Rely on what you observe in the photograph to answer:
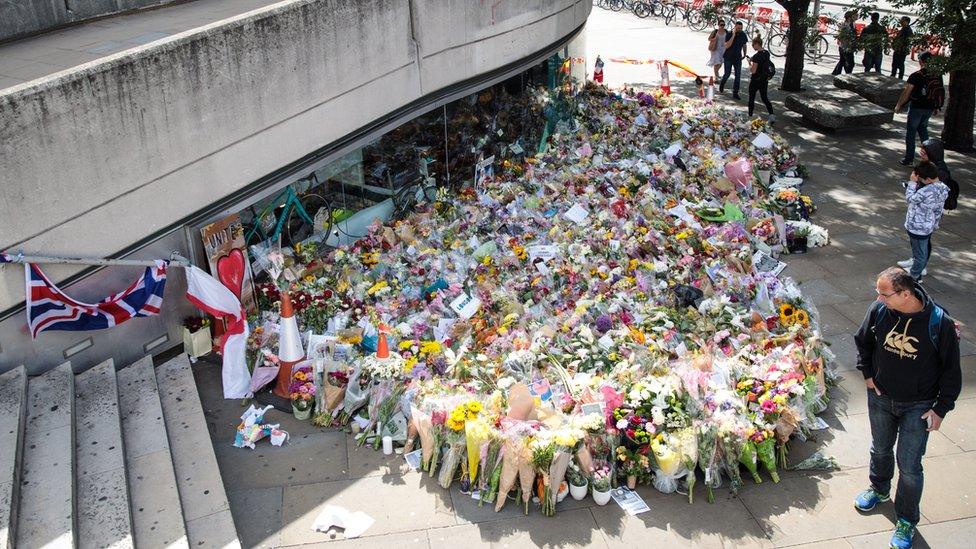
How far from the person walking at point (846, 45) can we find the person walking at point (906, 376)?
12.9m

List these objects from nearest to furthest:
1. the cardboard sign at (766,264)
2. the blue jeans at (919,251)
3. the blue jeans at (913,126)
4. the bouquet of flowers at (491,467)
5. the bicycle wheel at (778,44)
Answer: the bouquet of flowers at (491,467), the blue jeans at (919,251), the cardboard sign at (766,264), the blue jeans at (913,126), the bicycle wheel at (778,44)

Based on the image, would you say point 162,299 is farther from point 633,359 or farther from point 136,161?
point 633,359

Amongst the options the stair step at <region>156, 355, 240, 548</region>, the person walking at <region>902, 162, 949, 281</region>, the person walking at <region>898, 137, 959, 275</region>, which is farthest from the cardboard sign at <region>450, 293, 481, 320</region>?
the person walking at <region>898, 137, 959, 275</region>

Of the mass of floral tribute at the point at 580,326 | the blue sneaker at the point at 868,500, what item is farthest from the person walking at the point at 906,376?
the mass of floral tribute at the point at 580,326

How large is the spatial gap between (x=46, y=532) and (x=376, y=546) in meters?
2.09

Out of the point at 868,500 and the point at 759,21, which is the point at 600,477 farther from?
the point at 759,21

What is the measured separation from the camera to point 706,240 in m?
9.58

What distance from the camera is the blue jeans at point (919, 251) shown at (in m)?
8.95

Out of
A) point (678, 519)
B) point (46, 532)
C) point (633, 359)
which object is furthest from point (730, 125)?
point (46, 532)

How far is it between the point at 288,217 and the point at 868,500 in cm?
636

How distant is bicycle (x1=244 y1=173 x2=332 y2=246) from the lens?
28.7 ft

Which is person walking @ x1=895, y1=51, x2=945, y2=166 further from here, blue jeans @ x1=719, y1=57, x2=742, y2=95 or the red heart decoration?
the red heart decoration

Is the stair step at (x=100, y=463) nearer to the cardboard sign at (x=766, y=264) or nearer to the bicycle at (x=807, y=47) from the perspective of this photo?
the cardboard sign at (x=766, y=264)

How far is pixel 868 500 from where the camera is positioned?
6.01 metres
